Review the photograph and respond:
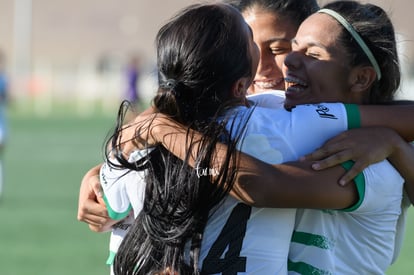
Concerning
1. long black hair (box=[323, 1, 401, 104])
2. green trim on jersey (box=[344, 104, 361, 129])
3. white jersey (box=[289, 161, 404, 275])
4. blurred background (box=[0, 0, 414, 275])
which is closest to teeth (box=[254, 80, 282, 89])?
blurred background (box=[0, 0, 414, 275])

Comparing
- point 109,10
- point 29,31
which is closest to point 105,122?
point 29,31

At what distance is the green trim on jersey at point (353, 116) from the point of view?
2648 millimetres

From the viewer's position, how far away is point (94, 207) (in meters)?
2.87

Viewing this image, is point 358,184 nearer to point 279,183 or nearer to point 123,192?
point 279,183

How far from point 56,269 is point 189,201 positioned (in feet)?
19.1

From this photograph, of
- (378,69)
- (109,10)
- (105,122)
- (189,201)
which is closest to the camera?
(189,201)

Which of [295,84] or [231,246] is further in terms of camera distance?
[295,84]

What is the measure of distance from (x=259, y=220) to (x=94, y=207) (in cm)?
57

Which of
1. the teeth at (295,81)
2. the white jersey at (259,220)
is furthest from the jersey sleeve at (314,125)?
the teeth at (295,81)

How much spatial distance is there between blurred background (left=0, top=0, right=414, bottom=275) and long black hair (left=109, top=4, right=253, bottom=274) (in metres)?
0.36

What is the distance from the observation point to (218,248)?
258cm

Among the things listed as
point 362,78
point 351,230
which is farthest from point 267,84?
point 351,230

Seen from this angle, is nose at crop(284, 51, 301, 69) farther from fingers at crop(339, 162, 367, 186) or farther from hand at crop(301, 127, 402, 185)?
fingers at crop(339, 162, 367, 186)

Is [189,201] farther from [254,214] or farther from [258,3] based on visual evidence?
[258,3]
